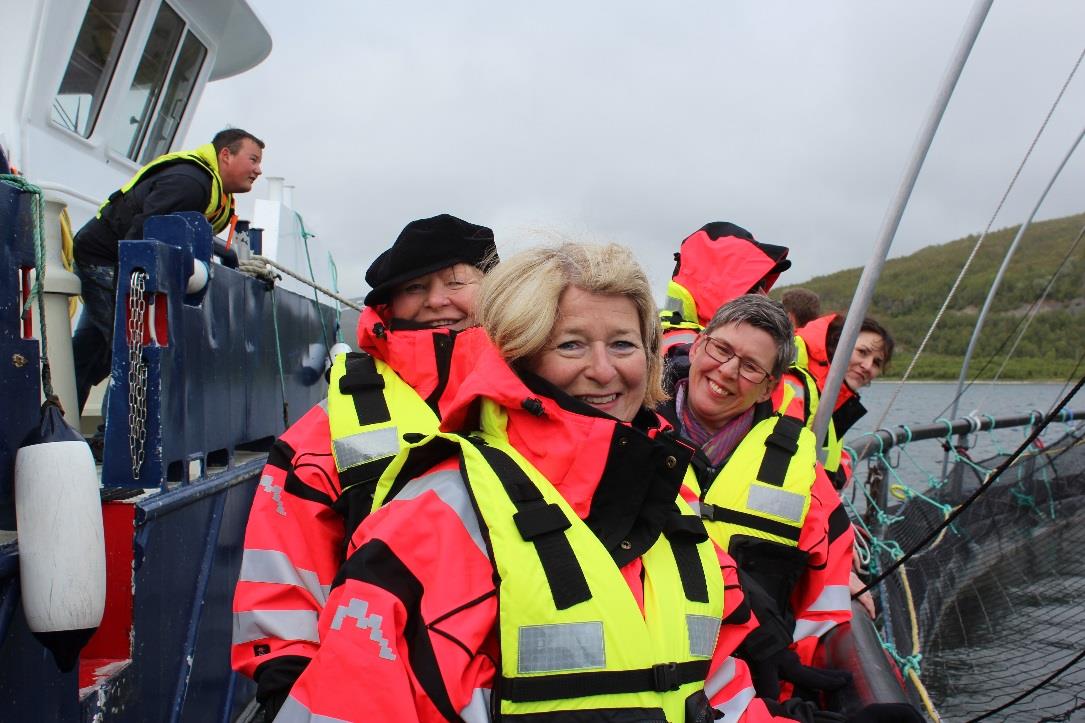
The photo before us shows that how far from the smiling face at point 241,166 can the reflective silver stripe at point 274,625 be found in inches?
111

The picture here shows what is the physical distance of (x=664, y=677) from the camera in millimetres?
1420

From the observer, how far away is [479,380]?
1.55 metres

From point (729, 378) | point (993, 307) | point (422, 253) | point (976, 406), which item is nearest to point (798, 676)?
point (729, 378)

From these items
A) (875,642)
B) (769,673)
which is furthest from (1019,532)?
(769,673)

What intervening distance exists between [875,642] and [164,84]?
19.7 feet

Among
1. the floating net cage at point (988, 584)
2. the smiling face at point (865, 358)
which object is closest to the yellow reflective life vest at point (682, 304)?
the smiling face at point (865, 358)

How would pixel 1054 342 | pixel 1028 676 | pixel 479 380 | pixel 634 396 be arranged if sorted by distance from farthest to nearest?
pixel 1054 342 → pixel 1028 676 → pixel 634 396 → pixel 479 380

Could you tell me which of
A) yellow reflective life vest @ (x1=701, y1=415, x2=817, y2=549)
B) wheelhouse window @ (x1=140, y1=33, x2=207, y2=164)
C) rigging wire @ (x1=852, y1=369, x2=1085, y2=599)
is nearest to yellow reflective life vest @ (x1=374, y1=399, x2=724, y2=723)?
yellow reflective life vest @ (x1=701, y1=415, x2=817, y2=549)

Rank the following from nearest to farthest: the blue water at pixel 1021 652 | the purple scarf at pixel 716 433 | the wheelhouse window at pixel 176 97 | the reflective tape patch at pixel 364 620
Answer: the reflective tape patch at pixel 364 620, the purple scarf at pixel 716 433, the blue water at pixel 1021 652, the wheelhouse window at pixel 176 97

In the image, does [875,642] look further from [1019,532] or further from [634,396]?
[1019,532]

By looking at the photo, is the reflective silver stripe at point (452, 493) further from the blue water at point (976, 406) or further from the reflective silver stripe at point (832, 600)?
the blue water at point (976, 406)

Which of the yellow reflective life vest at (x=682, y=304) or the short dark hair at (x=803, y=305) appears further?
the short dark hair at (x=803, y=305)

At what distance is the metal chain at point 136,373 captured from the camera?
2.40 m

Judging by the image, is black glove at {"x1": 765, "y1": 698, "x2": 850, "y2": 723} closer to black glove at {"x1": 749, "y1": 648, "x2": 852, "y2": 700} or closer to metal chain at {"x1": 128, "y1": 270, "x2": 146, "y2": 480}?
black glove at {"x1": 749, "y1": 648, "x2": 852, "y2": 700}
